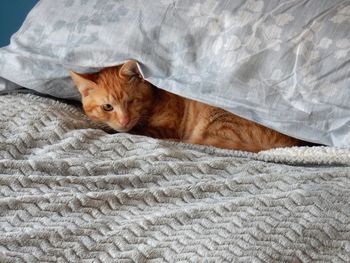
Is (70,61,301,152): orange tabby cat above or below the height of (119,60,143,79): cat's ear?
below

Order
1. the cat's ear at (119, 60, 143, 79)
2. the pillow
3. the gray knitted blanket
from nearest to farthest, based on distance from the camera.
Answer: the gray knitted blanket → the pillow → the cat's ear at (119, 60, 143, 79)

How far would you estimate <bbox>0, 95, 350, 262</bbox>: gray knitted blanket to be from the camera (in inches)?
42.6

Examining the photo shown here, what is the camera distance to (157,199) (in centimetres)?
124

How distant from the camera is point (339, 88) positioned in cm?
133

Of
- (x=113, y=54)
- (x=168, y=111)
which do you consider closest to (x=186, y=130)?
(x=168, y=111)

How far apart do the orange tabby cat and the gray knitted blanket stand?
165mm

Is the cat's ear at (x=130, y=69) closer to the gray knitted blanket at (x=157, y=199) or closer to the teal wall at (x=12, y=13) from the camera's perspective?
the gray knitted blanket at (x=157, y=199)

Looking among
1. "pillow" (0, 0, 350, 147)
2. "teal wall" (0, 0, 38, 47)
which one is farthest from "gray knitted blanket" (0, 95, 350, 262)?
"teal wall" (0, 0, 38, 47)

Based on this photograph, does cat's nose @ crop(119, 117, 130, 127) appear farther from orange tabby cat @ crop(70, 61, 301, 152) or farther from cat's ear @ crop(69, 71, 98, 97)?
cat's ear @ crop(69, 71, 98, 97)

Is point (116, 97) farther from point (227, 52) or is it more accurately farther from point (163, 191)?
point (163, 191)

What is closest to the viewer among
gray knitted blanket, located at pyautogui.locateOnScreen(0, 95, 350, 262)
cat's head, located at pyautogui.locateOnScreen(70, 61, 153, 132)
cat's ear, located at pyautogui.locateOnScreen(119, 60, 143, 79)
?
→ gray knitted blanket, located at pyautogui.locateOnScreen(0, 95, 350, 262)

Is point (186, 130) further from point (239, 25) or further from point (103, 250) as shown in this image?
point (103, 250)

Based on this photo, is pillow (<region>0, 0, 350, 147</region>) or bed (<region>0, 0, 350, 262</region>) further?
pillow (<region>0, 0, 350, 147</region>)

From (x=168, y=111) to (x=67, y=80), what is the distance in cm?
32
